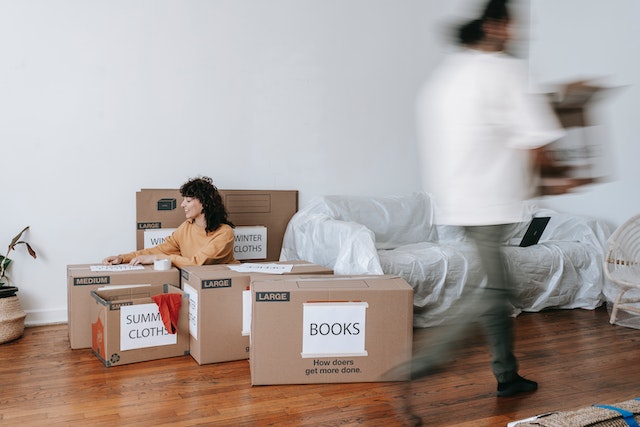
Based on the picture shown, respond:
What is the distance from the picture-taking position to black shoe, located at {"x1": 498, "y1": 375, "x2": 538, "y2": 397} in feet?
7.50

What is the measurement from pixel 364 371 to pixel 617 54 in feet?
10.0

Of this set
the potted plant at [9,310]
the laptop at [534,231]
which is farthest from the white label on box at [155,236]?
the laptop at [534,231]

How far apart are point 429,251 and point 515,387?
126cm

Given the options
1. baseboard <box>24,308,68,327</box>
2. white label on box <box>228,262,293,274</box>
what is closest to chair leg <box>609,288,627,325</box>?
white label on box <box>228,262,293,274</box>

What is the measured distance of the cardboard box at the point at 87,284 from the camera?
110 inches

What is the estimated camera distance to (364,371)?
2.44 meters

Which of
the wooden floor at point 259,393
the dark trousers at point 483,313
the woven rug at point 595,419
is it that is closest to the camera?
the woven rug at point 595,419

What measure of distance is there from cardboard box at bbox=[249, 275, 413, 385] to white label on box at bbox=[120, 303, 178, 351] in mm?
535

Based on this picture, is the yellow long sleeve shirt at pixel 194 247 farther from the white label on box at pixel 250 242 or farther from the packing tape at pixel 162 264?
the white label on box at pixel 250 242

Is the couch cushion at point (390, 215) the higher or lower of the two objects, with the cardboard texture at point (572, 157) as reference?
lower

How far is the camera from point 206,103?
143 inches

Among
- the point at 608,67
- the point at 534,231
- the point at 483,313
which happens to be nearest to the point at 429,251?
the point at 534,231

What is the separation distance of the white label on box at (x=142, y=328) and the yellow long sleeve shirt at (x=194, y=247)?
364 mm

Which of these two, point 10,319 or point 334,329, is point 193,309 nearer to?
point 334,329
